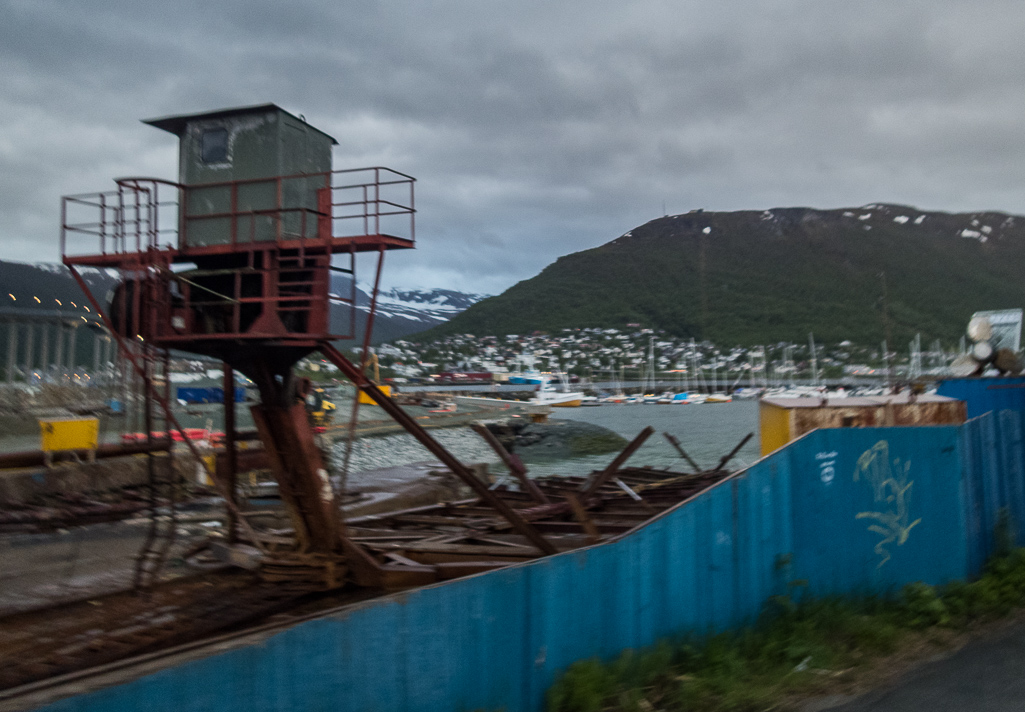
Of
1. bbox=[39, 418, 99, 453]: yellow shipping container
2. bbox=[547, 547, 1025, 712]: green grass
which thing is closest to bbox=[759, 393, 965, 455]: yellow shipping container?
bbox=[547, 547, 1025, 712]: green grass

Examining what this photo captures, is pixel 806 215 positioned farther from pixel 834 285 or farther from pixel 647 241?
pixel 647 241

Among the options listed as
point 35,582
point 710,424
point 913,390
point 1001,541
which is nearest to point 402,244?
point 35,582

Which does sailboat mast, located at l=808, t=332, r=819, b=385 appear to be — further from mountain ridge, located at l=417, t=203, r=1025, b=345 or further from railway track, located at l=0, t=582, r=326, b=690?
railway track, located at l=0, t=582, r=326, b=690

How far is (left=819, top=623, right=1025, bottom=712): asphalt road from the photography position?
18.5ft

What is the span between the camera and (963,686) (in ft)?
19.9

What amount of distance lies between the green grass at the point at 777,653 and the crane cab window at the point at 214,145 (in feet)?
24.8

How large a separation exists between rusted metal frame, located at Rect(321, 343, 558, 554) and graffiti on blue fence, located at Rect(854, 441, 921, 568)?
3613mm

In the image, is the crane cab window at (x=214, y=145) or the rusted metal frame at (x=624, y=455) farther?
the crane cab window at (x=214, y=145)

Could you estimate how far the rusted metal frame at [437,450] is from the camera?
7625mm

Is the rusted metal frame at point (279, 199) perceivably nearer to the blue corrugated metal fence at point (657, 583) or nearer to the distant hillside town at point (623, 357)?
the blue corrugated metal fence at point (657, 583)

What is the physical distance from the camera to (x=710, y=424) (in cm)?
8331

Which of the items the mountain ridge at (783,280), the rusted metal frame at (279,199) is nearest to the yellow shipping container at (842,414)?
the rusted metal frame at (279,199)

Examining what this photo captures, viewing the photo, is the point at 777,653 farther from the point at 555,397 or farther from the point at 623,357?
the point at 623,357

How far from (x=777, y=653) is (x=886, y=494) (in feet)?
8.81
